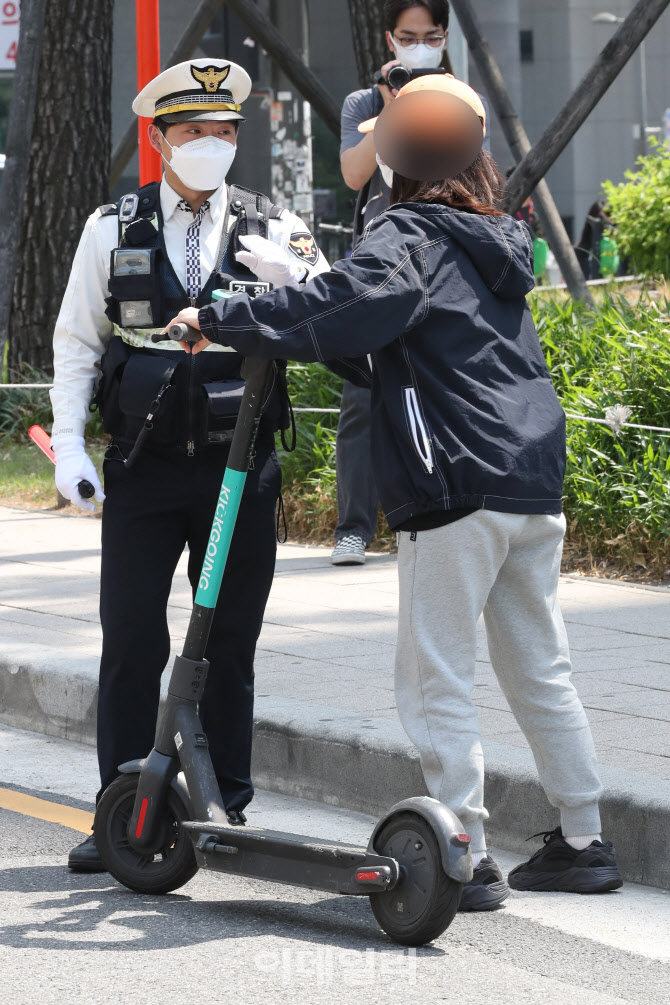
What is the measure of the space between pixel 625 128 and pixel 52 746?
38.5 m

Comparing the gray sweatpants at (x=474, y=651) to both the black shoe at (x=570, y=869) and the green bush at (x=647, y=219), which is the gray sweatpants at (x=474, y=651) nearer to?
the black shoe at (x=570, y=869)

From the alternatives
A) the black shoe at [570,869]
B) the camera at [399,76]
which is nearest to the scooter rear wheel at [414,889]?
the black shoe at [570,869]

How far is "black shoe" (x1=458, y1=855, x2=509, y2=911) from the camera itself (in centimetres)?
385

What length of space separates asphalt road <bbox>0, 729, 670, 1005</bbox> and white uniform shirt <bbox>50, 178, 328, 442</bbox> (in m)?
1.16

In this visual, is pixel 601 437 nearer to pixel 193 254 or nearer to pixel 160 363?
pixel 193 254

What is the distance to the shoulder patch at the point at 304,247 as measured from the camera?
13.5ft

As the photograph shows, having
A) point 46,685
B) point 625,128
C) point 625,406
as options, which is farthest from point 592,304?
point 625,128

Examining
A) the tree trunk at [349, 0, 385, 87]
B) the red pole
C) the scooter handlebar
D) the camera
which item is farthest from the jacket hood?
the tree trunk at [349, 0, 385, 87]

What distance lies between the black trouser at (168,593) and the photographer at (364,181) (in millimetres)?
2718

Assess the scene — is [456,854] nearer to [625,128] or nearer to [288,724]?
[288,724]

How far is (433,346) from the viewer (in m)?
3.69

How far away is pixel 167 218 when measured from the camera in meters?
4.19

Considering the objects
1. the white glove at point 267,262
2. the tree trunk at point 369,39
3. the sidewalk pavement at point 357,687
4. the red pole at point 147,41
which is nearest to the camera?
the white glove at point 267,262

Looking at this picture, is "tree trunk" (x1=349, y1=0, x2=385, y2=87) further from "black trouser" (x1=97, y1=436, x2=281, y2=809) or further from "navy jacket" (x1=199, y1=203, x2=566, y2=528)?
"navy jacket" (x1=199, y1=203, x2=566, y2=528)
